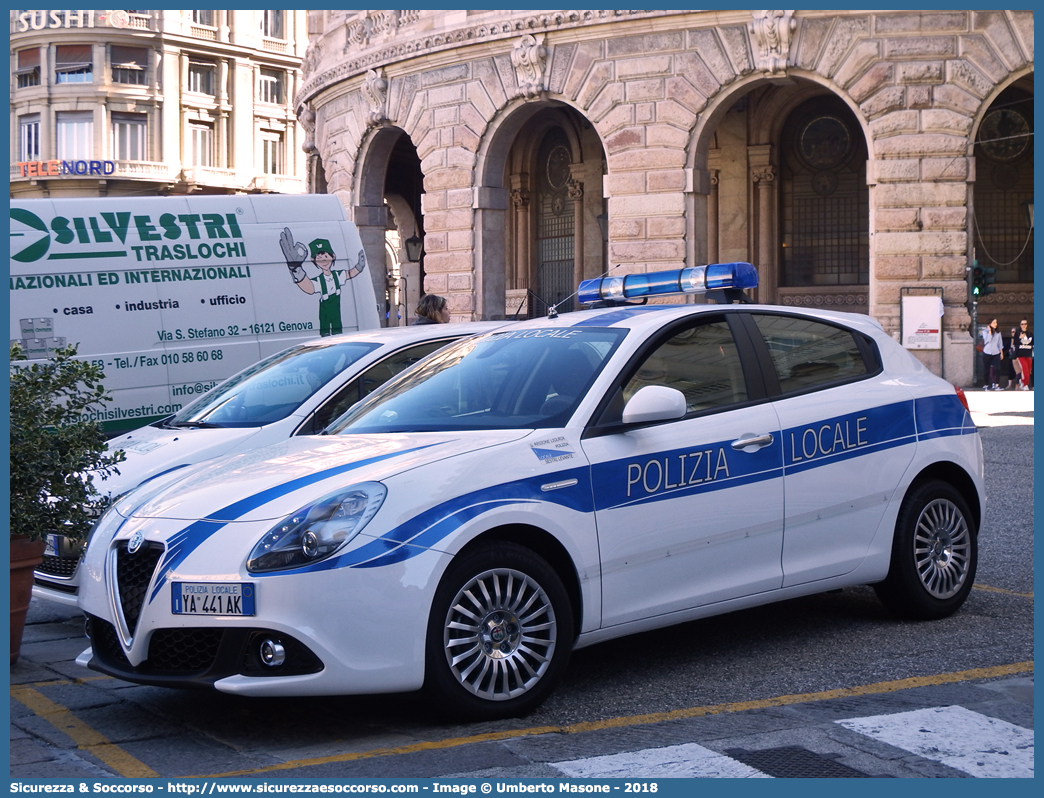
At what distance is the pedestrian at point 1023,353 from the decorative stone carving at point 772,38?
759cm

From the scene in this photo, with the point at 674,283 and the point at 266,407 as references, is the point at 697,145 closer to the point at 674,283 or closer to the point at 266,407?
the point at 674,283

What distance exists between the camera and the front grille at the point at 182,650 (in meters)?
4.75

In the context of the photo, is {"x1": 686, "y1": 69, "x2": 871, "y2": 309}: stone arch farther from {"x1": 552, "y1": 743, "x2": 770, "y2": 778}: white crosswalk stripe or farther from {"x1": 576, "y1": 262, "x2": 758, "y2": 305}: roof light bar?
{"x1": 552, "y1": 743, "x2": 770, "y2": 778}: white crosswalk stripe

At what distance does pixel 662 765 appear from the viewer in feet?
14.1

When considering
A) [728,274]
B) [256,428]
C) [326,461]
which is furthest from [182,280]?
[326,461]

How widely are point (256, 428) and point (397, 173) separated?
29888 mm

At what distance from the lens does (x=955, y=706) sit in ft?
16.5

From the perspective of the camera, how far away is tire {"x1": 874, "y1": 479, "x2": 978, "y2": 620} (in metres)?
6.44

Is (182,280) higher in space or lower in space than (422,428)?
higher

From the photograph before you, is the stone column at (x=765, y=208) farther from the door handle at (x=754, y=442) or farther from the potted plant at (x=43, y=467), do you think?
the potted plant at (x=43, y=467)

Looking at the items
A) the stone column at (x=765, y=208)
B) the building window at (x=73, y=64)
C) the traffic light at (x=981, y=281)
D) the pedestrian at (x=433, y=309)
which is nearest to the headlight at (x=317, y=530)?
the pedestrian at (x=433, y=309)

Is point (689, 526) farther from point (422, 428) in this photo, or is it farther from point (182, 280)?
point (182, 280)

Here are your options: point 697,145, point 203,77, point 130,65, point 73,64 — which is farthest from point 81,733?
point 203,77

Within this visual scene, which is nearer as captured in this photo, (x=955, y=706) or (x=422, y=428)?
(x=955, y=706)
